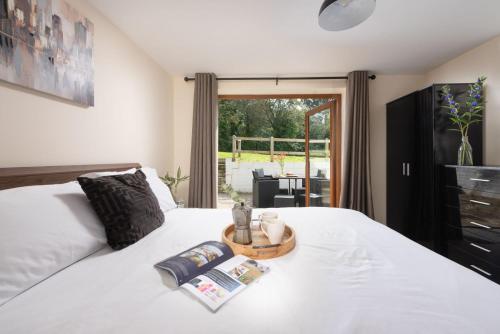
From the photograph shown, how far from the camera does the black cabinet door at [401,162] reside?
2675mm

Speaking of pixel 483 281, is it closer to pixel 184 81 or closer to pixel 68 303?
pixel 68 303

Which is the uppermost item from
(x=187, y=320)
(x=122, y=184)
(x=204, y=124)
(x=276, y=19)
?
(x=276, y=19)

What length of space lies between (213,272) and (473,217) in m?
2.43

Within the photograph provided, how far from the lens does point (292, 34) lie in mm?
2143

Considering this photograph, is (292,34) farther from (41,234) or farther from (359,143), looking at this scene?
(41,234)

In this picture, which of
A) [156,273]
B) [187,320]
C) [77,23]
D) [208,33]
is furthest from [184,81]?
[187,320]

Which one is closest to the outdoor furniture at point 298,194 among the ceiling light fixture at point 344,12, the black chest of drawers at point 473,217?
the black chest of drawers at point 473,217

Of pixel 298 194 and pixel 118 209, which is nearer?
pixel 118 209

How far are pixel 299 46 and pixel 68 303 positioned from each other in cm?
268

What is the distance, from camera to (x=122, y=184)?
1.25 metres

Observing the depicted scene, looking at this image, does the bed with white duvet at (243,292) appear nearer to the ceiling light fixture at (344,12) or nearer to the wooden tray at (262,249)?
the wooden tray at (262,249)

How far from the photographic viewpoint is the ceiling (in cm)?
177

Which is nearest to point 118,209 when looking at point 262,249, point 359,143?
point 262,249

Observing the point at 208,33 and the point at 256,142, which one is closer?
the point at 208,33
